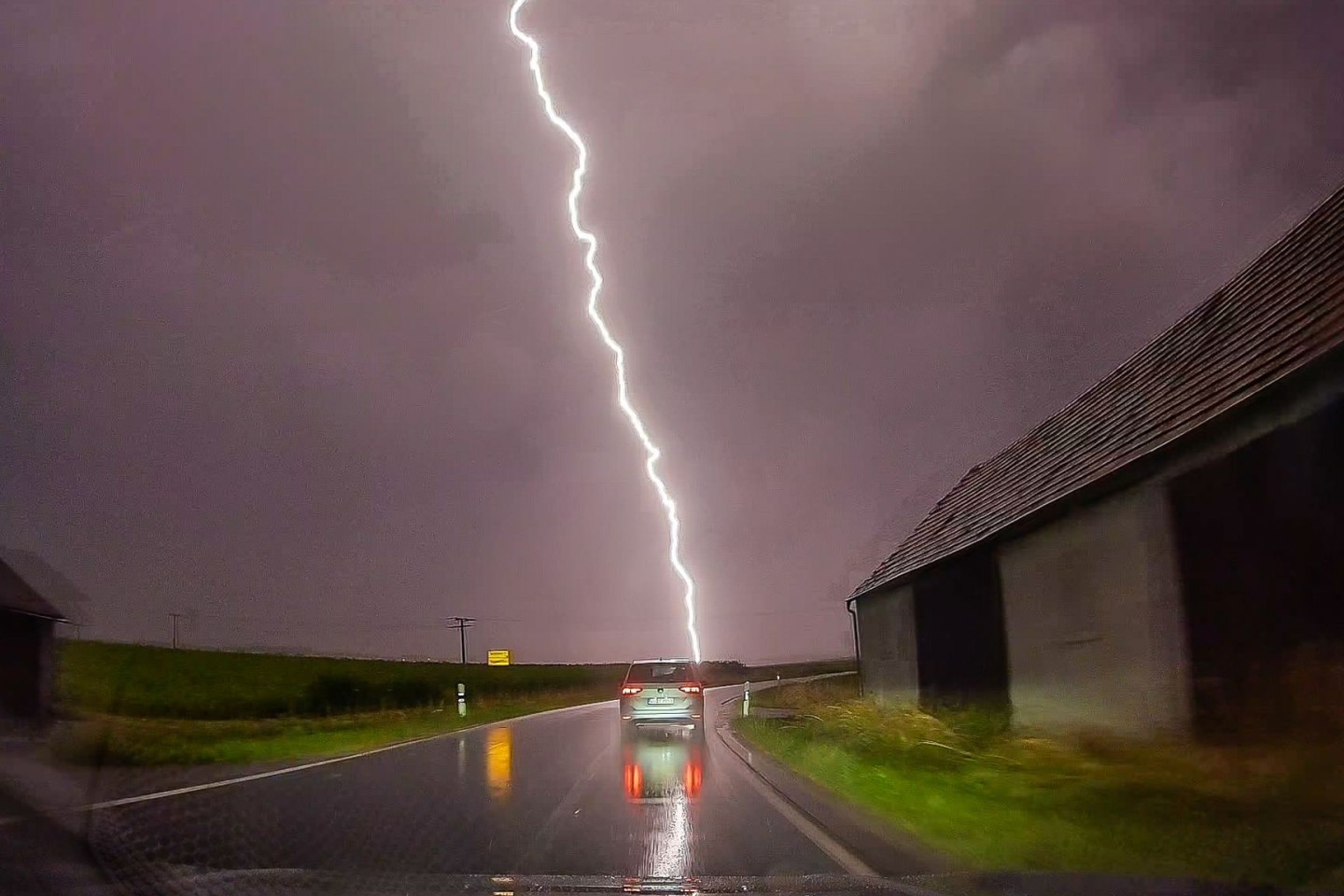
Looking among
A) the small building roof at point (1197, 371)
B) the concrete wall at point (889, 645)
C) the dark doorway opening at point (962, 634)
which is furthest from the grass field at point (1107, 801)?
the concrete wall at point (889, 645)

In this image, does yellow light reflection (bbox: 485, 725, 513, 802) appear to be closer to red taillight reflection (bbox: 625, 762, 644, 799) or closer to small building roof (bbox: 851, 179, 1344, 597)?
red taillight reflection (bbox: 625, 762, 644, 799)

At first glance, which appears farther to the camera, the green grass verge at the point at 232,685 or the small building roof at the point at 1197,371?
the green grass verge at the point at 232,685

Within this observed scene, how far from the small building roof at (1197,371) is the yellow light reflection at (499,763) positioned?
829cm

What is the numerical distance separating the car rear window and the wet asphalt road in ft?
15.3

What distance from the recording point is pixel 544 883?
23.8 ft

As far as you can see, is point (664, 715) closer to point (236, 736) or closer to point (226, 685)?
point (236, 736)

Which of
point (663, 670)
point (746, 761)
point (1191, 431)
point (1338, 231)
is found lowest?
point (746, 761)

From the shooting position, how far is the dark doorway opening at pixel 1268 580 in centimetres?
1054

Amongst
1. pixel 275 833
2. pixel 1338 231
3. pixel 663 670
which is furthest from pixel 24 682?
pixel 1338 231

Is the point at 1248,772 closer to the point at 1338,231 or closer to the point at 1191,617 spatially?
the point at 1191,617

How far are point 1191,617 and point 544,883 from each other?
851 centimetres

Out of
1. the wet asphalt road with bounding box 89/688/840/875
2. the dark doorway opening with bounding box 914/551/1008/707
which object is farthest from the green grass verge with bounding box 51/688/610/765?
the dark doorway opening with bounding box 914/551/1008/707

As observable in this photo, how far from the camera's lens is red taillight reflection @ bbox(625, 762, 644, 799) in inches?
515

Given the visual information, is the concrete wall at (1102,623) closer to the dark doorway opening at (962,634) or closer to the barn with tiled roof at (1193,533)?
the barn with tiled roof at (1193,533)
